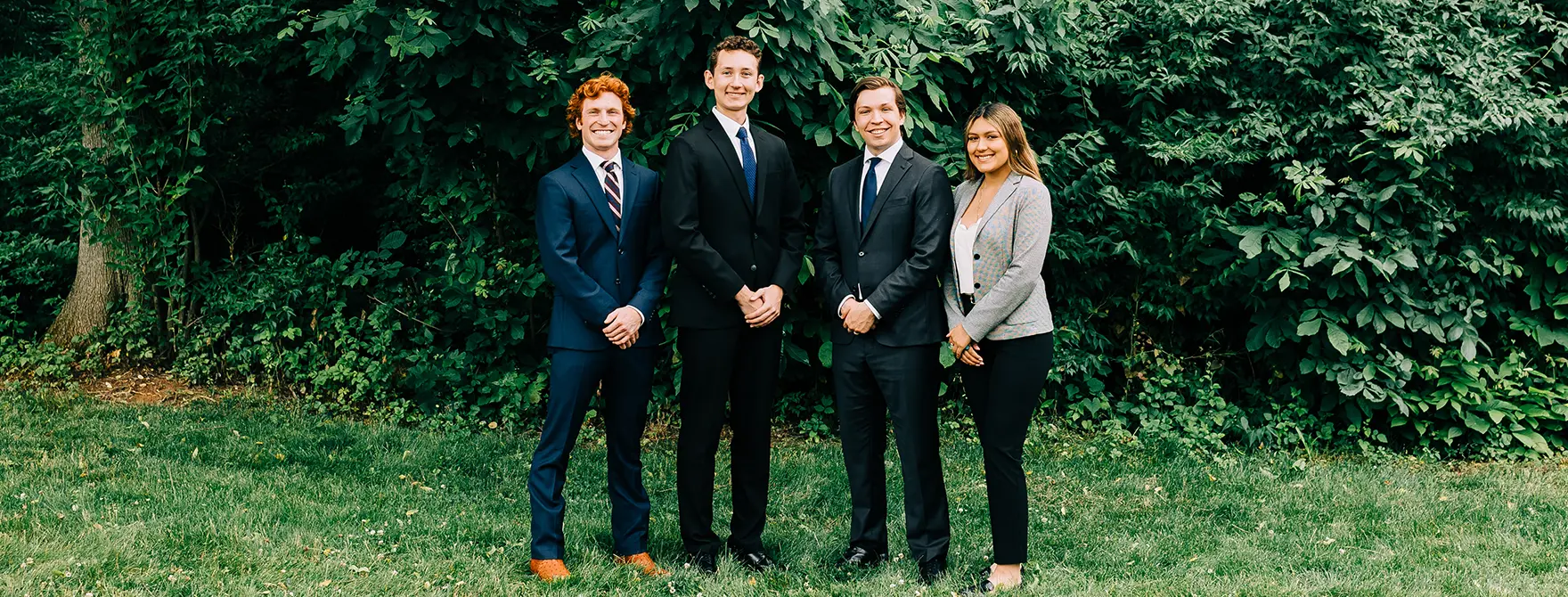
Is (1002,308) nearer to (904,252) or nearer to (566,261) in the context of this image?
(904,252)

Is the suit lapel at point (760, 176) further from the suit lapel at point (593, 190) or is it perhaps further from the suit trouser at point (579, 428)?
the suit trouser at point (579, 428)

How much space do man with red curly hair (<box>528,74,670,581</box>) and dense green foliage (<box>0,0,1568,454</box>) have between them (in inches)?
51.4

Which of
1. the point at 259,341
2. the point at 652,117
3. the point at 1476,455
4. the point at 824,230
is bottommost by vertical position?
the point at 1476,455

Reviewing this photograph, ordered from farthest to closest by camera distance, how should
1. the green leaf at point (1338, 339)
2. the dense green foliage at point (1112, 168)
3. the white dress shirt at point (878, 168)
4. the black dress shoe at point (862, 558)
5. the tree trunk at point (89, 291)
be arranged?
1. the tree trunk at point (89, 291)
2. the green leaf at point (1338, 339)
3. the dense green foliage at point (1112, 168)
4. the black dress shoe at point (862, 558)
5. the white dress shirt at point (878, 168)

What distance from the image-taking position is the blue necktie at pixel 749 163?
163 inches

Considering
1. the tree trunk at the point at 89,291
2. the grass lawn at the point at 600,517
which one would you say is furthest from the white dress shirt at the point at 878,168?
the tree trunk at the point at 89,291

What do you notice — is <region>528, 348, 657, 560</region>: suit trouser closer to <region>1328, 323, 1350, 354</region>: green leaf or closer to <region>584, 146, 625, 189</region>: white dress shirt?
<region>584, 146, 625, 189</region>: white dress shirt

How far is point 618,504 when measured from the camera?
427 cm

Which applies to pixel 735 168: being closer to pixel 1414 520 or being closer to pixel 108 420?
pixel 1414 520

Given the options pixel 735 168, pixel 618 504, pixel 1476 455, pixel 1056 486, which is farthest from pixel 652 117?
pixel 1476 455

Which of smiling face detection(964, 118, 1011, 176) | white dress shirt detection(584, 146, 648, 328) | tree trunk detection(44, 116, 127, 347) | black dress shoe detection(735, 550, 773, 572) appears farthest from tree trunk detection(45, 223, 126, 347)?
smiling face detection(964, 118, 1011, 176)

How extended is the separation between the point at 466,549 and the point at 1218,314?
4.56m

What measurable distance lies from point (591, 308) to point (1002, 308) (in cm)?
141

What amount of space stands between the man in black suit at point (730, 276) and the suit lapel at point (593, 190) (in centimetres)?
20
